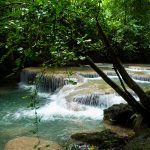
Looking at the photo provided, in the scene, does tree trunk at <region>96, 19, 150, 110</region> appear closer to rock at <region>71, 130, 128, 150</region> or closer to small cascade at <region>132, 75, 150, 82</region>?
rock at <region>71, 130, 128, 150</region>

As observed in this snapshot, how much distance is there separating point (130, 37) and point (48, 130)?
342 centimetres

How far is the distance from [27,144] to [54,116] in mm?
2991

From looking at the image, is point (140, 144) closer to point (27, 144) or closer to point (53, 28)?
point (53, 28)

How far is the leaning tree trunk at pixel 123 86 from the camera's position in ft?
14.9

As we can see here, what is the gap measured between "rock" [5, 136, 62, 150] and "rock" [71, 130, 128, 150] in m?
0.48

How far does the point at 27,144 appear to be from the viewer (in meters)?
6.71

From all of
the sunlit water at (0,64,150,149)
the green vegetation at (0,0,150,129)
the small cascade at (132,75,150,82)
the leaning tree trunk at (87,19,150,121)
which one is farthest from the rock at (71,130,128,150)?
the small cascade at (132,75,150,82)

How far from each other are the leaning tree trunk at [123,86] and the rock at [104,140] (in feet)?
1.84

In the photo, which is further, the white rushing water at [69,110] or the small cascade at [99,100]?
the small cascade at [99,100]

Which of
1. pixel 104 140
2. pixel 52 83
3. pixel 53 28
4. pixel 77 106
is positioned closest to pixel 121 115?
pixel 77 106

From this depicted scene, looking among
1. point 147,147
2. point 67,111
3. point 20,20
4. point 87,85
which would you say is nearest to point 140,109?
point 147,147

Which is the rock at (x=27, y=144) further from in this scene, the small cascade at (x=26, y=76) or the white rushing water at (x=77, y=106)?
the small cascade at (x=26, y=76)

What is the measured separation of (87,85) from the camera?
12031 mm

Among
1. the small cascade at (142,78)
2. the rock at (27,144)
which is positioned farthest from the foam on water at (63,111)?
the small cascade at (142,78)
